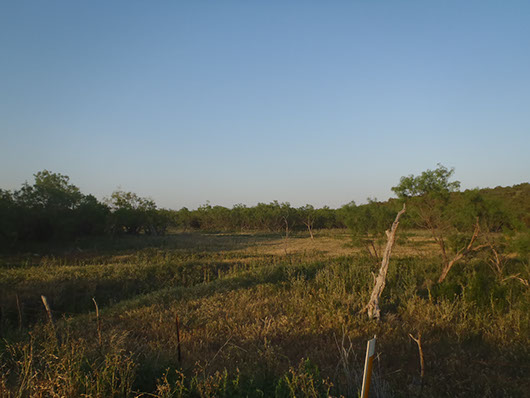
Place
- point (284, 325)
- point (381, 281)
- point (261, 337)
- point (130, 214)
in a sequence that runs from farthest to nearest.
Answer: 1. point (130, 214)
2. point (381, 281)
3. point (284, 325)
4. point (261, 337)

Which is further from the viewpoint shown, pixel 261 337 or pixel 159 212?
pixel 159 212

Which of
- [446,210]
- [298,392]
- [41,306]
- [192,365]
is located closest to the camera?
[298,392]

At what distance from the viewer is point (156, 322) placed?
6.83 meters

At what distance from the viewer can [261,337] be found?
5.73 m

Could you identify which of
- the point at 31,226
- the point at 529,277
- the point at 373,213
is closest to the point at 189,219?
the point at 31,226

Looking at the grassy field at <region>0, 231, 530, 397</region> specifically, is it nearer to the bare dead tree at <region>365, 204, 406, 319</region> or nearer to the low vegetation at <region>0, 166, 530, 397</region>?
the low vegetation at <region>0, 166, 530, 397</region>

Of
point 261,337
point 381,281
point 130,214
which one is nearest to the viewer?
point 261,337

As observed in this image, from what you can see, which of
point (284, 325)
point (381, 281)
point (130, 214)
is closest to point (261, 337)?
point (284, 325)

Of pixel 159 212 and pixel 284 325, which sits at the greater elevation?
pixel 159 212

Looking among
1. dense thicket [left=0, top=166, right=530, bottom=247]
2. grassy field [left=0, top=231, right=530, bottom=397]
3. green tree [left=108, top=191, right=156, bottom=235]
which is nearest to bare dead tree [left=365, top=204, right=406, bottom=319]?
grassy field [left=0, top=231, right=530, bottom=397]

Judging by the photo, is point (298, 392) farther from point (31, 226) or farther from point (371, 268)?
point (31, 226)

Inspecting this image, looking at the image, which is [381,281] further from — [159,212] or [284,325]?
[159,212]

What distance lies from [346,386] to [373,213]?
1463 centimetres

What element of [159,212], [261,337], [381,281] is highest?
[159,212]
